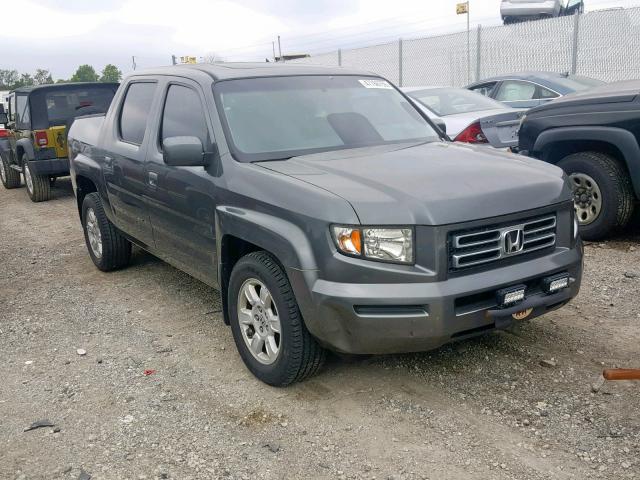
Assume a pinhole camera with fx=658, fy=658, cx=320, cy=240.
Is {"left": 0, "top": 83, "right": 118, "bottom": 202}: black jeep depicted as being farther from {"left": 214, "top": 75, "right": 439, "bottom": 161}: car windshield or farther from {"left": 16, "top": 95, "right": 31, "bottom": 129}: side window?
{"left": 214, "top": 75, "right": 439, "bottom": 161}: car windshield

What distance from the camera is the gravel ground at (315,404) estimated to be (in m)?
2.98

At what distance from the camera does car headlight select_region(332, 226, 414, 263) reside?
10.2ft

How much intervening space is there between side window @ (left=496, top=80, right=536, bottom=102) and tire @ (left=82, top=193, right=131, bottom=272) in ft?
22.8

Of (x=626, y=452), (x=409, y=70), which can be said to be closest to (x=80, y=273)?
(x=626, y=452)

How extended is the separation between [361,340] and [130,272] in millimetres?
3667

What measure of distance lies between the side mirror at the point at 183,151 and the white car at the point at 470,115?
3087mm

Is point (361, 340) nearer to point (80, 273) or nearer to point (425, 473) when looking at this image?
point (425, 473)

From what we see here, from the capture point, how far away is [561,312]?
15.1 ft

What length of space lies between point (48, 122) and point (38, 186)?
1.06 m

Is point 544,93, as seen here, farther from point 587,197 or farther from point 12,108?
point 12,108

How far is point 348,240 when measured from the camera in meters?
3.13

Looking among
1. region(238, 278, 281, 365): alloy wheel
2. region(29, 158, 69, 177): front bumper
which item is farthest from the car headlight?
region(29, 158, 69, 177): front bumper

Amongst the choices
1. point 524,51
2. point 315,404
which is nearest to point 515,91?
point 524,51

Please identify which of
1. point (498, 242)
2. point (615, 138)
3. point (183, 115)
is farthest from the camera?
point (615, 138)
